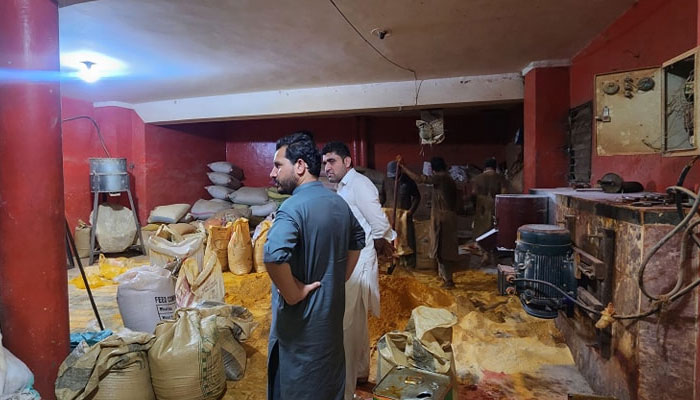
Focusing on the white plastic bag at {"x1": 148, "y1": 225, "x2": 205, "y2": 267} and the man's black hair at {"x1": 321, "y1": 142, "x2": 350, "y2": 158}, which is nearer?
the man's black hair at {"x1": 321, "y1": 142, "x2": 350, "y2": 158}

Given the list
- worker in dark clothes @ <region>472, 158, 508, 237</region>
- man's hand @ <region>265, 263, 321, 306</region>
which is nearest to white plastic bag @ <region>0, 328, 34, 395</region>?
man's hand @ <region>265, 263, 321, 306</region>

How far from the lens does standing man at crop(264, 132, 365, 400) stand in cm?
150

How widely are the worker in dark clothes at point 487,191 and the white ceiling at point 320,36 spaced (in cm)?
126

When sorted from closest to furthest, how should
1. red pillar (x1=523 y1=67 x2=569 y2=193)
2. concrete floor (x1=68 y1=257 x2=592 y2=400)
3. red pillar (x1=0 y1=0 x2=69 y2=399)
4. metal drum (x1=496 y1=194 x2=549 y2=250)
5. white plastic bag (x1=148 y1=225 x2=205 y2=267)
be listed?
red pillar (x1=0 y1=0 x2=69 y2=399) → concrete floor (x1=68 y1=257 x2=592 y2=400) → metal drum (x1=496 y1=194 x2=549 y2=250) → white plastic bag (x1=148 y1=225 x2=205 y2=267) → red pillar (x1=523 y1=67 x2=569 y2=193)

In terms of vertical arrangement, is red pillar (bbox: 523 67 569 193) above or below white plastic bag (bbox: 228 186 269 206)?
above

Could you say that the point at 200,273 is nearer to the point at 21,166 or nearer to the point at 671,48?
the point at 21,166

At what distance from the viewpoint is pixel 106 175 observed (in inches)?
217

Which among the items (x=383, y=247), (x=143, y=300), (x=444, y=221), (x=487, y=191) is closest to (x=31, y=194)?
(x=143, y=300)

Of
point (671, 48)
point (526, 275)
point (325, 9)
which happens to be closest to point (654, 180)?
point (671, 48)

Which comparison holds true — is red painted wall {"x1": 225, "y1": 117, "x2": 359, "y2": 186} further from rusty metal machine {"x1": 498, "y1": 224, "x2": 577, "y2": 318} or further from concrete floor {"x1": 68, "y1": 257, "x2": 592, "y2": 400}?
rusty metal machine {"x1": 498, "y1": 224, "x2": 577, "y2": 318}

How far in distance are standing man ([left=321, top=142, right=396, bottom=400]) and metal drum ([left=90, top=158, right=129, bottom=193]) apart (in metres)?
4.33

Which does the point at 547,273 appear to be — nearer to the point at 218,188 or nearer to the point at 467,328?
the point at 467,328

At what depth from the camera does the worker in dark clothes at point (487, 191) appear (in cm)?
509

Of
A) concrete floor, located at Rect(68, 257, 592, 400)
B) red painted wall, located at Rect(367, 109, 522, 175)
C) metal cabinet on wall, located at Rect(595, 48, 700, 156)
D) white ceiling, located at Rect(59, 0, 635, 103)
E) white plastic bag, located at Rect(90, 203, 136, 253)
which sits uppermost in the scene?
white ceiling, located at Rect(59, 0, 635, 103)
